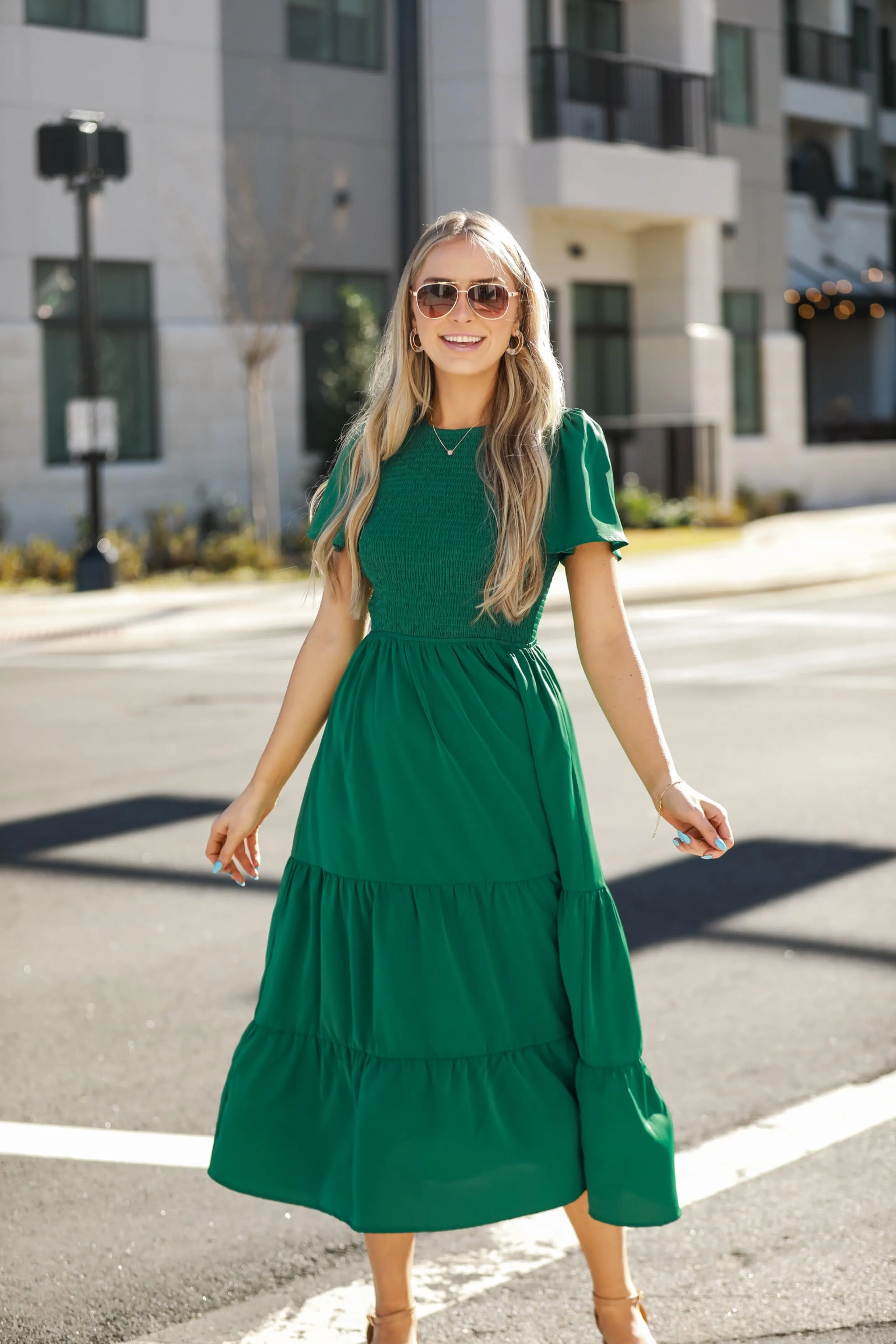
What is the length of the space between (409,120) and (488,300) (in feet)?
55.2

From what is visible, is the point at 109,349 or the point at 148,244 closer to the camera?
the point at 109,349

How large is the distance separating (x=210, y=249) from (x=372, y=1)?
4.76 metres

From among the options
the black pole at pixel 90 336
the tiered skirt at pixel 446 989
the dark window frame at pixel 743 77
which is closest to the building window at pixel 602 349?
the dark window frame at pixel 743 77

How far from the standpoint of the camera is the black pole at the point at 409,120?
19.1 metres

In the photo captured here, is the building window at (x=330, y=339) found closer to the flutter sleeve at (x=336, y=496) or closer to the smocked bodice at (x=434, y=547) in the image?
the flutter sleeve at (x=336, y=496)

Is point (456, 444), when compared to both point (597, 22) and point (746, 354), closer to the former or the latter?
point (597, 22)

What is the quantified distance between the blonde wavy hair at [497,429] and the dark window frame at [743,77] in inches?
1235

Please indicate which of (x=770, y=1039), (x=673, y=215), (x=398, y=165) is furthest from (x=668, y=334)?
(x=770, y=1039)

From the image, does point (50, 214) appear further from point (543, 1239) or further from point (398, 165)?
point (543, 1239)

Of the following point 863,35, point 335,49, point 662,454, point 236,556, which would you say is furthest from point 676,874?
point 863,35

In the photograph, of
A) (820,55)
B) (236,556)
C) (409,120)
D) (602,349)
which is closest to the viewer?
(409,120)

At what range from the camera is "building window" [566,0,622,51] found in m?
29.8

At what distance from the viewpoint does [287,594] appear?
19734 mm

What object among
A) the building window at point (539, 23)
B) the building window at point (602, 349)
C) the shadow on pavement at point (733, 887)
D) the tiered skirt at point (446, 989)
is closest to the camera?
the tiered skirt at point (446, 989)
